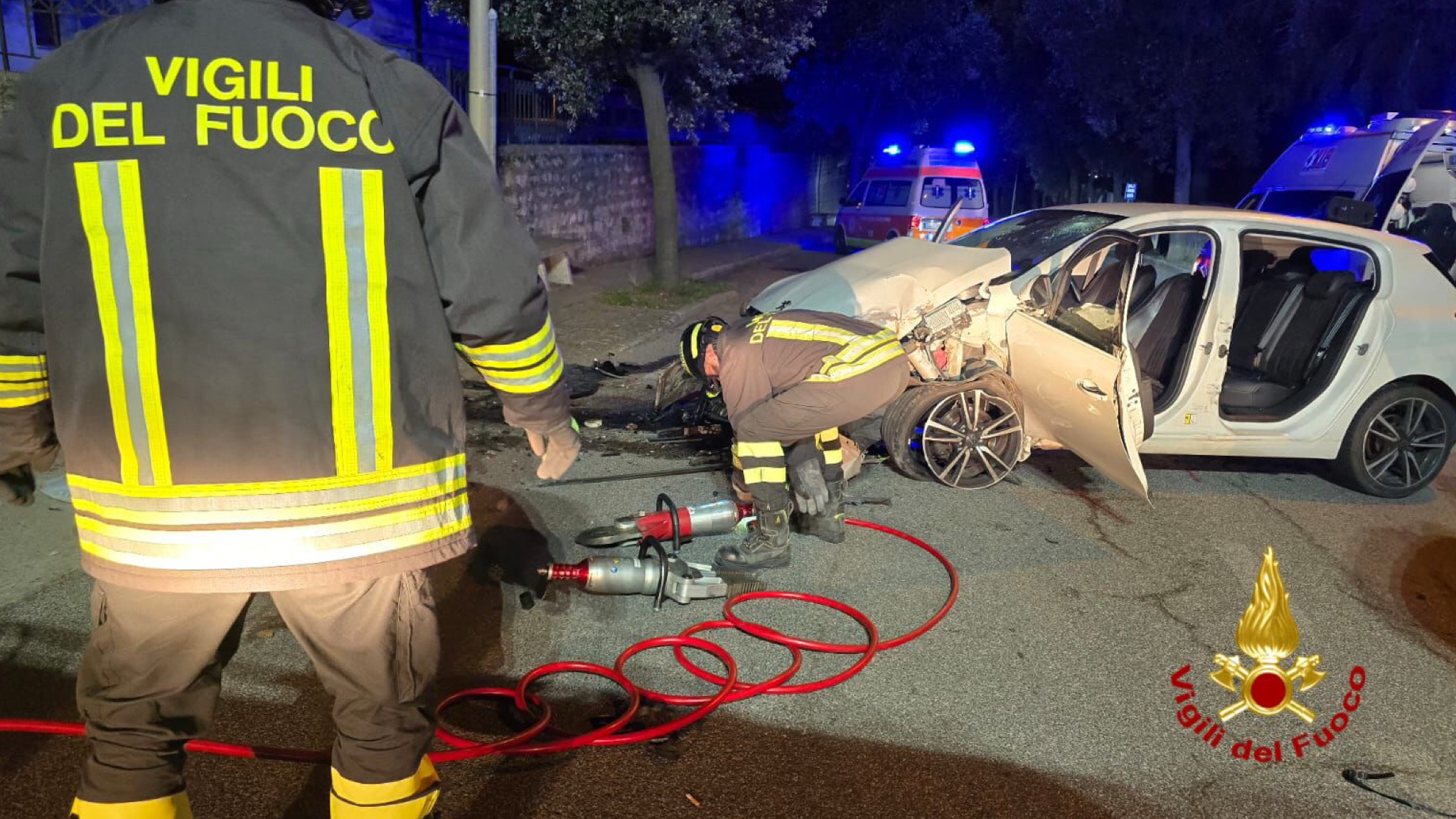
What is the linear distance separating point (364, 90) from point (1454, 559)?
5.58 metres

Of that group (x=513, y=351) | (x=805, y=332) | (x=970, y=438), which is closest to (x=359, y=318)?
(x=513, y=351)

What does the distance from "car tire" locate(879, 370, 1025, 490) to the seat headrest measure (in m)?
2.10

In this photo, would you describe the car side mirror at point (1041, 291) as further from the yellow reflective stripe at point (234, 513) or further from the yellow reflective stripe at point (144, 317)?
the yellow reflective stripe at point (144, 317)

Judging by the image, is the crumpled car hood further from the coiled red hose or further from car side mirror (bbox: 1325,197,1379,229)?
car side mirror (bbox: 1325,197,1379,229)

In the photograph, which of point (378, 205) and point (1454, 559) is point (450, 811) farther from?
point (1454, 559)

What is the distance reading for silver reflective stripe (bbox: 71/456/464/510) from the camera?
1.85 m

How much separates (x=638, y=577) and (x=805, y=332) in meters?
1.33

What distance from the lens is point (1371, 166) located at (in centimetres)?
1031

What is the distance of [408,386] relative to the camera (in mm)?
1935

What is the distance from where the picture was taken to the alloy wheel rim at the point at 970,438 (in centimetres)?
554

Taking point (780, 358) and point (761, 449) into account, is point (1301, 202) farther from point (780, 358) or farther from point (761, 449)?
point (761, 449)

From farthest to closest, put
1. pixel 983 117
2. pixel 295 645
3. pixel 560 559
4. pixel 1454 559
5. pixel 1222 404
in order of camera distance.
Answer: pixel 983 117
pixel 1222 404
pixel 1454 559
pixel 560 559
pixel 295 645

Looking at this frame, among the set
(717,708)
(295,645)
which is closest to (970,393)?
(717,708)

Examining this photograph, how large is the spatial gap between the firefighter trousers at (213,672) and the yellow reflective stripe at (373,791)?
1 cm
